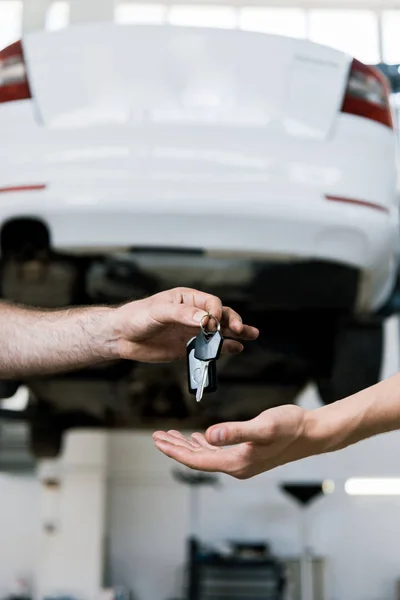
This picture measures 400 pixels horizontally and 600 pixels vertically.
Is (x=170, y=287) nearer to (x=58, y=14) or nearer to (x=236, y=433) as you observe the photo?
(x=236, y=433)

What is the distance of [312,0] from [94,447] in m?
5.60

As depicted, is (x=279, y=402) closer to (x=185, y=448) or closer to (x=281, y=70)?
(x=281, y=70)

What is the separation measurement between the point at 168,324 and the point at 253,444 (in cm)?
32

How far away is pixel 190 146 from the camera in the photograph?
61.4 inches

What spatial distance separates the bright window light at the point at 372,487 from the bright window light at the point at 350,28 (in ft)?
15.2

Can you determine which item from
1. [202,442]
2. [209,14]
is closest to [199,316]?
[202,442]

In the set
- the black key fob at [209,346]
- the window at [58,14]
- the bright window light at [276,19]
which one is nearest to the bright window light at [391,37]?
the bright window light at [276,19]

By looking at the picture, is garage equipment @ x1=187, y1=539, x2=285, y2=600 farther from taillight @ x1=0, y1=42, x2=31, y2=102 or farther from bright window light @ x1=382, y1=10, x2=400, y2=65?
taillight @ x1=0, y1=42, x2=31, y2=102

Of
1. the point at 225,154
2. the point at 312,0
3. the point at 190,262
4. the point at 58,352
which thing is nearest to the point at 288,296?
the point at 190,262

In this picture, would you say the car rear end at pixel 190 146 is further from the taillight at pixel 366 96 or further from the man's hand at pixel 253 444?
the man's hand at pixel 253 444

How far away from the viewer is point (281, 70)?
5.35 feet

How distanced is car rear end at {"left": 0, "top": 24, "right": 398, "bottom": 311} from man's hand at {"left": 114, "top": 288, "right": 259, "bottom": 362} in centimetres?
44

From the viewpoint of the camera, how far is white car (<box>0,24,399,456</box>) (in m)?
1.55

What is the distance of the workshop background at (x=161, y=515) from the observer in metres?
7.95
